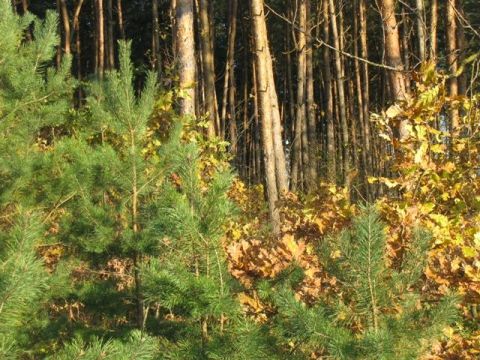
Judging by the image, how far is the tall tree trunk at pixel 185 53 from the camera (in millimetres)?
6914

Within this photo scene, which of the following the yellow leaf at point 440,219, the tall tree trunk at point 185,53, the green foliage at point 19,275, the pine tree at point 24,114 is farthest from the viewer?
the tall tree trunk at point 185,53

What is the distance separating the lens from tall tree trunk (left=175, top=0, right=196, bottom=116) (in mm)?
6914

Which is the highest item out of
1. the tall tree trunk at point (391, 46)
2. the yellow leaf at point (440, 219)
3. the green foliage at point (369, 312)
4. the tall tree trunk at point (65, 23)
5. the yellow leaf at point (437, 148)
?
the tall tree trunk at point (65, 23)

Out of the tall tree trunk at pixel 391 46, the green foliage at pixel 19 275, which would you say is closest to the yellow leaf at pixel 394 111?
the tall tree trunk at pixel 391 46

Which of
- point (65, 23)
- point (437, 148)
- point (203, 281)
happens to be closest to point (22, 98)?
point (203, 281)

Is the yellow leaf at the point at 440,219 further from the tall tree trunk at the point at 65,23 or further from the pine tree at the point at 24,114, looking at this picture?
the tall tree trunk at the point at 65,23

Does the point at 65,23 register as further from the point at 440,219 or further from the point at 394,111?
the point at 440,219

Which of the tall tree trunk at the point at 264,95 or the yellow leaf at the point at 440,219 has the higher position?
the tall tree trunk at the point at 264,95

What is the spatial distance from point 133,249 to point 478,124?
2.38 m

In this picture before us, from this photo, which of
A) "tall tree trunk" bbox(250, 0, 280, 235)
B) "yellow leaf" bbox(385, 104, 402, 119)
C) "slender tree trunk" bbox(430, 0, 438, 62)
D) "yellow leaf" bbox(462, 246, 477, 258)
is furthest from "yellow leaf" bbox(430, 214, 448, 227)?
"tall tree trunk" bbox(250, 0, 280, 235)

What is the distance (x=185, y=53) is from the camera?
725 cm

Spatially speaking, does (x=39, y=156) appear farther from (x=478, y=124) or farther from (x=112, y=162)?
(x=478, y=124)

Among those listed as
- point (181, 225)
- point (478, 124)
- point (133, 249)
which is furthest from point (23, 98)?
point (478, 124)

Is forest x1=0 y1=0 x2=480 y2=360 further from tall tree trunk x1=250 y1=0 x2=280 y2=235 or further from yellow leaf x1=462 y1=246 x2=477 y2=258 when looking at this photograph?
tall tree trunk x1=250 y1=0 x2=280 y2=235
